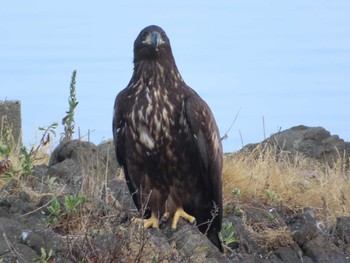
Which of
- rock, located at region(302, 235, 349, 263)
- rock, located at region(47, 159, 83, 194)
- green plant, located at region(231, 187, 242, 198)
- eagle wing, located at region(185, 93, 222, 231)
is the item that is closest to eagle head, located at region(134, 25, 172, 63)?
eagle wing, located at region(185, 93, 222, 231)

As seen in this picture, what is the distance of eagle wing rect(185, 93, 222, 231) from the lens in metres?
9.75

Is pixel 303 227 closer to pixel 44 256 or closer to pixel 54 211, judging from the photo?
pixel 54 211

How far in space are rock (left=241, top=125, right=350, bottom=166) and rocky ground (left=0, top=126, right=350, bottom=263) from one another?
334 centimetres

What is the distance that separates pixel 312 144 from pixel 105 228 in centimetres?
775

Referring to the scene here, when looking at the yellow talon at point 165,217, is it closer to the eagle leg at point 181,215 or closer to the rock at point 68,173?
the eagle leg at point 181,215

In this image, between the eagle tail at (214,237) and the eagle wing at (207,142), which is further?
the eagle tail at (214,237)

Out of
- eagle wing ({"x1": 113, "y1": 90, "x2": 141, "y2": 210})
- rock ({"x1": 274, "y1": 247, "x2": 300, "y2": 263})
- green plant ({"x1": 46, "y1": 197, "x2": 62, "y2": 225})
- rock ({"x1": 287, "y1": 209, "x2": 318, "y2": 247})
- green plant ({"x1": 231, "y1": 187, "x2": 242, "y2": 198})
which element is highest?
eagle wing ({"x1": 113, "y1": 90, "x2": 141, "y2": 210})

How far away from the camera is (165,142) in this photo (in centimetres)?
979

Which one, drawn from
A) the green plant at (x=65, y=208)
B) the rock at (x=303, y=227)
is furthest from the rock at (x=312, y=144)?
the green plant at (x=65, y=208)

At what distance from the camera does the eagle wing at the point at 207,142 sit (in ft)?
32.0

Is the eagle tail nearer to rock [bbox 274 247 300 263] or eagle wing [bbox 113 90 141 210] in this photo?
eagle wing [bbox 113 90 141 210]

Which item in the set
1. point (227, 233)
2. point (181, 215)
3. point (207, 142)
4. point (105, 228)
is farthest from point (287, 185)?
point (105, 228)

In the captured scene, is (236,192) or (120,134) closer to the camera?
(120,134)

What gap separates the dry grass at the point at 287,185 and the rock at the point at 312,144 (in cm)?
182
